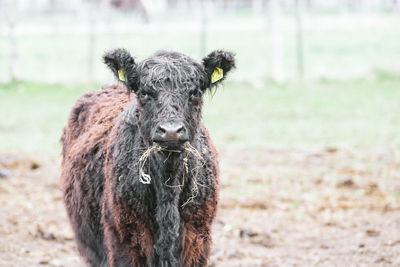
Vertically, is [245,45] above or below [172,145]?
below

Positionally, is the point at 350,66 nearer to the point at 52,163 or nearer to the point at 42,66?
the point at 42,66

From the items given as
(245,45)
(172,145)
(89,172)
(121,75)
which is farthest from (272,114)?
(245,45)

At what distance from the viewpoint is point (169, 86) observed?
5203mm

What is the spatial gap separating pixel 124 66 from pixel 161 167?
88 centimetres

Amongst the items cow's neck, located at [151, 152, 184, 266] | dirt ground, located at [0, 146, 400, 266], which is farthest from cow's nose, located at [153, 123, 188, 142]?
dirt ground, located at [0, 146, 400, 266]

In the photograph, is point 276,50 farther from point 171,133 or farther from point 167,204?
point 171,133

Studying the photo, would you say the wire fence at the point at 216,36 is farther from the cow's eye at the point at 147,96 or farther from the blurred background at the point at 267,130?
the cow's eye at the point at 147,96

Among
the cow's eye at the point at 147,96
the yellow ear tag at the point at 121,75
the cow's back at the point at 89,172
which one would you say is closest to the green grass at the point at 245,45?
the cow's back at the point at 89,172

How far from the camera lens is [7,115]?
19375 mm

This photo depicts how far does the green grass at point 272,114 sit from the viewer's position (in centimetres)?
1555

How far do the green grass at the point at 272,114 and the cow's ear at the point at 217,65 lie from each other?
9257mm

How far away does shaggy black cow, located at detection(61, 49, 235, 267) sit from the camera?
5.18 meters

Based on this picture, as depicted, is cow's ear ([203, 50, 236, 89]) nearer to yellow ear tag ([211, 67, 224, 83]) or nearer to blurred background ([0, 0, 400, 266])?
yellow ear tag ([211, 67, 224, 83])

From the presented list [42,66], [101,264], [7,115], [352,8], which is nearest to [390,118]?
[7,115]
